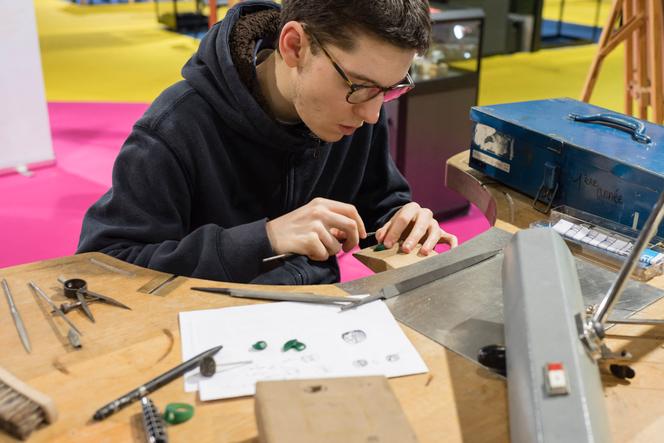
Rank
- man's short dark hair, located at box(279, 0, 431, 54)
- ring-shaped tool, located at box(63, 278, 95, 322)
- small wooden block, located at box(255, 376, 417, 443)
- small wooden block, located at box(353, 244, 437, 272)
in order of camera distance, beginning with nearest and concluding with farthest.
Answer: small wooden block, located at box(255, 376, 417, 443)
ring-shaped tool, located at box(63, 278, 95, 322)
man's short dark hair, located at box(279, 0, 431, 54)
small wooden block, located at box(353, 244, 437, 272)

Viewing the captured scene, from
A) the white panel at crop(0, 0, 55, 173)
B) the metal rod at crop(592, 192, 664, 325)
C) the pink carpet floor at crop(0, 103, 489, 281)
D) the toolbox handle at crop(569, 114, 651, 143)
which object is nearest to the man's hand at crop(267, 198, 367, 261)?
the metal rod at crop(592, 192, 664, 325)

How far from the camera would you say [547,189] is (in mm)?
1715

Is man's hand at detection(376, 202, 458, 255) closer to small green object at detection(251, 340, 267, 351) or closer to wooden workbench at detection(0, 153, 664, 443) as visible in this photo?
wooden workbench at detection(0, 153, 664, 443)

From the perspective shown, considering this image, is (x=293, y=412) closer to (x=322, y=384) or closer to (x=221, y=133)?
(x=322, y=384)

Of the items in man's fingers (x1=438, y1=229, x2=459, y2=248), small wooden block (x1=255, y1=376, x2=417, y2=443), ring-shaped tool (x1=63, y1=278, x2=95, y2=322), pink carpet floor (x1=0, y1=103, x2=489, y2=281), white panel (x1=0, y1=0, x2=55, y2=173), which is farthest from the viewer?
white panel (x1=0, y1=0, x2=55, y2=173)

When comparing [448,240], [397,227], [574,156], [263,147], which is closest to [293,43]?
[263,147]

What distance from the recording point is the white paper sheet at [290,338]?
105 centimetres

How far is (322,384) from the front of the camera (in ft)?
3.05

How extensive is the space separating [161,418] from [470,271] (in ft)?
2.19

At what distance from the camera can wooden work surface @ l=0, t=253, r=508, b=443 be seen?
3.13 ft

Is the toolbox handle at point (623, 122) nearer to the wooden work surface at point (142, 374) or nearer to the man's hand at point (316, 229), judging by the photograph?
the man's hand at point (316, 229)

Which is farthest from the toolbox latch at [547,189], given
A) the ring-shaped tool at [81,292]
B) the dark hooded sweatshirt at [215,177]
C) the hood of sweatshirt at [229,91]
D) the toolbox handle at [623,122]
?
the ring-shaped tool at [81,292]

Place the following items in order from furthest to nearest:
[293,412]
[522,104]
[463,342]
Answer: [522,104] < [463,342] < [293,412]

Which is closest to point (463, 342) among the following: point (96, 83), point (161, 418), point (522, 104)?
point (161, 418)
